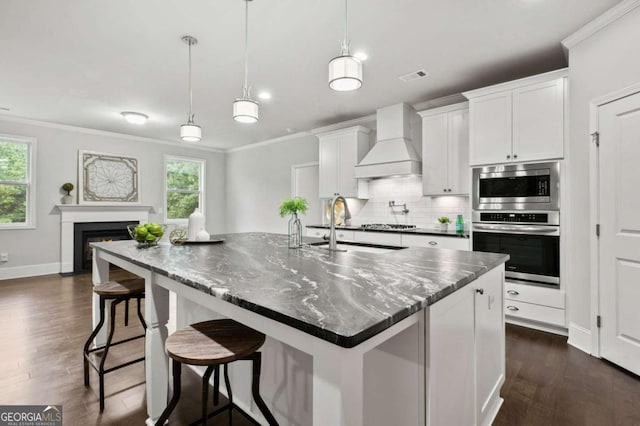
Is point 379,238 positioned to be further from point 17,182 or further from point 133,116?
point 17,182

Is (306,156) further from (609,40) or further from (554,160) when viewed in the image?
(609,40)

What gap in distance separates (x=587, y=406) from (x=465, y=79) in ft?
10.4

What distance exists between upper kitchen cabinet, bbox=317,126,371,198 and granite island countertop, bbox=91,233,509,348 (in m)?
2.87

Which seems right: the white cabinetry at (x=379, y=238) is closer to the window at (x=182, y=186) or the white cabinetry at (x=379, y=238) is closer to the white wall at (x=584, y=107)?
the white wall at (x=584, y=107)

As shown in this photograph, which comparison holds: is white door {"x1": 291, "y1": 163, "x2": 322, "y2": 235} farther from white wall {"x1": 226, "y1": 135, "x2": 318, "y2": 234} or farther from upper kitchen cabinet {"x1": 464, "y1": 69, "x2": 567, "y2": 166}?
upper kitchen cabinet {"x1": 464, "y1": 69, "x2": 567, "y2": 166}

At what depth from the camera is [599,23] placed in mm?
2467

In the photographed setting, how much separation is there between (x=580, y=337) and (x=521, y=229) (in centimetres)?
103

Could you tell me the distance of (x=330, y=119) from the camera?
17.4ft

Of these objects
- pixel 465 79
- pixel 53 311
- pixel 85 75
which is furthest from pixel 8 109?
pixel 465 79

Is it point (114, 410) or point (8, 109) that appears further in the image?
point (8, 109)

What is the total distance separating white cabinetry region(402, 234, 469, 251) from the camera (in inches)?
139

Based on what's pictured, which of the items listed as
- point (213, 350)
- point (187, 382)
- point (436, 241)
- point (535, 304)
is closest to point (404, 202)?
point (436, 241)

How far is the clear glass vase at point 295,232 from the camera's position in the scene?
7.69 feet

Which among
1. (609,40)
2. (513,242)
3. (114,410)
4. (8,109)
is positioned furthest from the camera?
(8,109)
